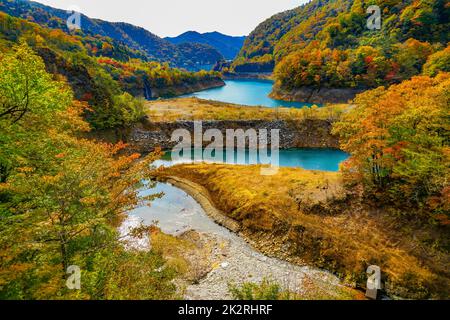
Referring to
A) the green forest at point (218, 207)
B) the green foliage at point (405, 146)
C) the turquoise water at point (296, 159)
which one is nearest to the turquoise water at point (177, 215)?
the green forest at point (218, 207)

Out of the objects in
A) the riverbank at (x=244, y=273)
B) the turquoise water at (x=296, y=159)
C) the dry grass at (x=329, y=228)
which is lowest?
the riverbank at (x=244, y=273)

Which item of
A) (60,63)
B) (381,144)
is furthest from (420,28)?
(60,63)

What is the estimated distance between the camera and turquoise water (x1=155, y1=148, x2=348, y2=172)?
42625 mm

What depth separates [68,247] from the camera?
13125 millimetres

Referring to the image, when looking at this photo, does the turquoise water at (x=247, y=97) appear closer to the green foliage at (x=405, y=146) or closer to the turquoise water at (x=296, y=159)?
the turquoise water at (x=296, y=159)

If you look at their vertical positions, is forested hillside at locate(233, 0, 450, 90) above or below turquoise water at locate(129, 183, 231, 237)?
above

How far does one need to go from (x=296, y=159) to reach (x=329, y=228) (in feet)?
76.1

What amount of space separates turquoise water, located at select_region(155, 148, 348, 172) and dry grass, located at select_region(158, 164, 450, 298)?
29.9 ft

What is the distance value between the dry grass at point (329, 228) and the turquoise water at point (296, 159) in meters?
9.13

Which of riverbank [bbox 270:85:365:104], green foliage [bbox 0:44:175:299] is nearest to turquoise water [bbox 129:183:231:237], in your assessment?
green foliage [bbox 0:44:175:299]

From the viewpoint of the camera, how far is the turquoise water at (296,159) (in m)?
42.6

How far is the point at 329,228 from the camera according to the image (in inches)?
925

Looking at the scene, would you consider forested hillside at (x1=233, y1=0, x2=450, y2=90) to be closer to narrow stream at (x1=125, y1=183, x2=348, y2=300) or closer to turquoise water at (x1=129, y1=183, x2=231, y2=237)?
turquoise water at (x1=129, y1=183, x2=231, y2=237)

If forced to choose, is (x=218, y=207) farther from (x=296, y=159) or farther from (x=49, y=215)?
(x=296, y=159)
